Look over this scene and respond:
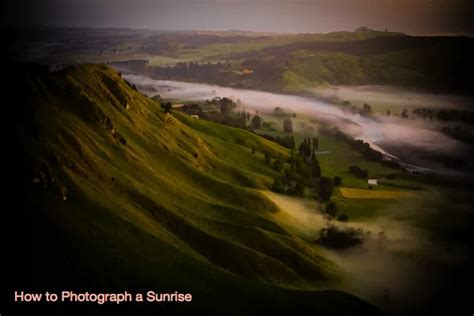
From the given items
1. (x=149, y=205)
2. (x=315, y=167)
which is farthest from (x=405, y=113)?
(x=149, y=205)

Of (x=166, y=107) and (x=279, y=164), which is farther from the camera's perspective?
(x=166, y=107)

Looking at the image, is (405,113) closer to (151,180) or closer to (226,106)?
(226,106)

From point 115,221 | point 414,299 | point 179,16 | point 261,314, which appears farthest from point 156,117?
point 414,299

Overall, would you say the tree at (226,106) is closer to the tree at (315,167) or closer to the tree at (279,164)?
the tree at (279,164)

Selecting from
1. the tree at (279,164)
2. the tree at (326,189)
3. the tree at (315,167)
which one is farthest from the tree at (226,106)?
the tree at (326,189)

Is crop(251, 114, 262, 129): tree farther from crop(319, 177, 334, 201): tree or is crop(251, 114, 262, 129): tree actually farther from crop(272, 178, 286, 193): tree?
crop(319, 177, 334, 201): tree

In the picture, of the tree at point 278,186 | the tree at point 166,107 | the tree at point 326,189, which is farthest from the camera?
the tree at point 166,107

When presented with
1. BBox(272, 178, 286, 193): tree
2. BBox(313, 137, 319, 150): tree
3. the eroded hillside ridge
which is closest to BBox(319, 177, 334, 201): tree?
BBox(313, 137, 319, 150): tree

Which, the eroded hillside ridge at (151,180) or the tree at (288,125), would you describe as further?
the tree at (288,125)

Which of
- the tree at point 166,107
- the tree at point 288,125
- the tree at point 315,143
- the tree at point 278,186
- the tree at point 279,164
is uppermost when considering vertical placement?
the tree at point 166,107

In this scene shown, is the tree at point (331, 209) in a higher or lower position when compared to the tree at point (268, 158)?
lower
